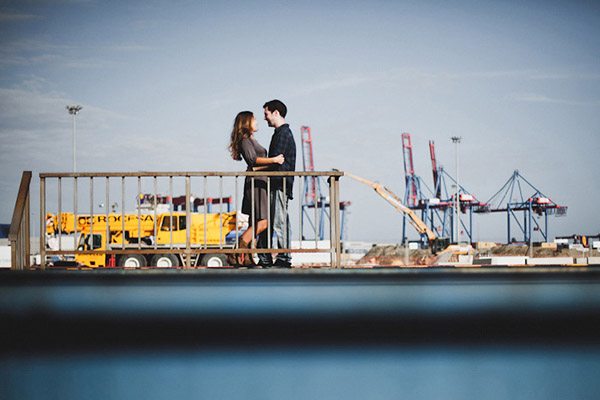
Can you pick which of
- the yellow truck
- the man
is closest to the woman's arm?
the man

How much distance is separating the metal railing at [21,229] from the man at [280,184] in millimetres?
1400

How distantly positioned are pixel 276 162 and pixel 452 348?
1963 millimetres

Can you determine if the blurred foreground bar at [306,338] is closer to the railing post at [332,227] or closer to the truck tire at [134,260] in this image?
the railing post at [332,227]

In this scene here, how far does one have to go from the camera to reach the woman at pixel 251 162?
4.48m

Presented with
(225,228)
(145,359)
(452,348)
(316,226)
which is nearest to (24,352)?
(145,359)

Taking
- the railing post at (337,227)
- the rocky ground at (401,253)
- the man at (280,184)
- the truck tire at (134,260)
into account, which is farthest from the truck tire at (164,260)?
the rocky ground at (401,253)

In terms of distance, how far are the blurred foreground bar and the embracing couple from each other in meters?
1.46

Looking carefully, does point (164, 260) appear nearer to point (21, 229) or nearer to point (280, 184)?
point (280, 184)

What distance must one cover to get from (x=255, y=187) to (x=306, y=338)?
181 cm

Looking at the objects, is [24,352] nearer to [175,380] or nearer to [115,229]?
[175,380]

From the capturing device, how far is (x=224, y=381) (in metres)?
2.74

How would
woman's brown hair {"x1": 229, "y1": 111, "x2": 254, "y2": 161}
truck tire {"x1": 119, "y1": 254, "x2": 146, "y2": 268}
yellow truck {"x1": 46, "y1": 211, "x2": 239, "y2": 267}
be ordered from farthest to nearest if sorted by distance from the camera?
yellow truck {"x1": 46, "y1": 211, "x2": 239, "y2": 267}
truck tire {"x1": 119, "y1": 254, "x2": 146, "y2": 268}
woman's brown hair {"x1": 229, "y1": 111, "x2": 254, "y2": 161}

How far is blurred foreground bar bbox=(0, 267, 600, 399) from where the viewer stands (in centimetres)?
273

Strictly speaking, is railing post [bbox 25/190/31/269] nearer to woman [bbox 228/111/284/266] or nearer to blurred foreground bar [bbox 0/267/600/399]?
blurred foreground bar [bbox 0/267/600/399]
